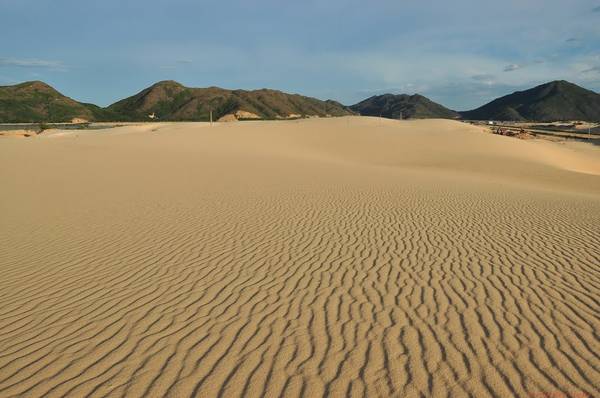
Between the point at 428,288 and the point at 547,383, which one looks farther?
the point at 428,288

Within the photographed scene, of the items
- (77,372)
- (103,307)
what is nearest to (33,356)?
(77,372)

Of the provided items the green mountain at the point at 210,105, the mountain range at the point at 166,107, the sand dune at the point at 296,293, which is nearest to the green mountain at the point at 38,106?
the mountain range at the point at 166,107

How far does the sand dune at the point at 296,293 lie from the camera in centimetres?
400

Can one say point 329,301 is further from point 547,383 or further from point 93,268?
point 93,268

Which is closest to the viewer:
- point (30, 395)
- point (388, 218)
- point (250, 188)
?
point (30, 395)

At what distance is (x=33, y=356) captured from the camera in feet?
14.5

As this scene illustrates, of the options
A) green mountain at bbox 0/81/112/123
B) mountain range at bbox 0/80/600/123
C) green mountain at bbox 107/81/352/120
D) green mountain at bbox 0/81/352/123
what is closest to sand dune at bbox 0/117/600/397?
mountain range at bbox 0/80/600/123

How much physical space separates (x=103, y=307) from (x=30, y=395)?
1861 millimetres

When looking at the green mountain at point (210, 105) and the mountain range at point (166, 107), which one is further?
the green mountain at point (210, 105)

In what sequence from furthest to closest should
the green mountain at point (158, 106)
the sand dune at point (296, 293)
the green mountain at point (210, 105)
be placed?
1. the green mountain at point (210, 105)
2. the green mountain at point (158, 106)
3. the sand dune at point (296, 293)

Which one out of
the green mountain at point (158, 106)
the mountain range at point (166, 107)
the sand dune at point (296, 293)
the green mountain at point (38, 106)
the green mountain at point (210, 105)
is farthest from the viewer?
the green mountain at point (210, 105)

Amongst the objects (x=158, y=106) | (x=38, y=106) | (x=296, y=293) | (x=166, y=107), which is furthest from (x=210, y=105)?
(x=296, y=293)

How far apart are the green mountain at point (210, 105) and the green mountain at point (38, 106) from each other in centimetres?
1415

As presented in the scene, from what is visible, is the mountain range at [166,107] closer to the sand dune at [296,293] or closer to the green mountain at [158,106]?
the green mountain at [158,106]
